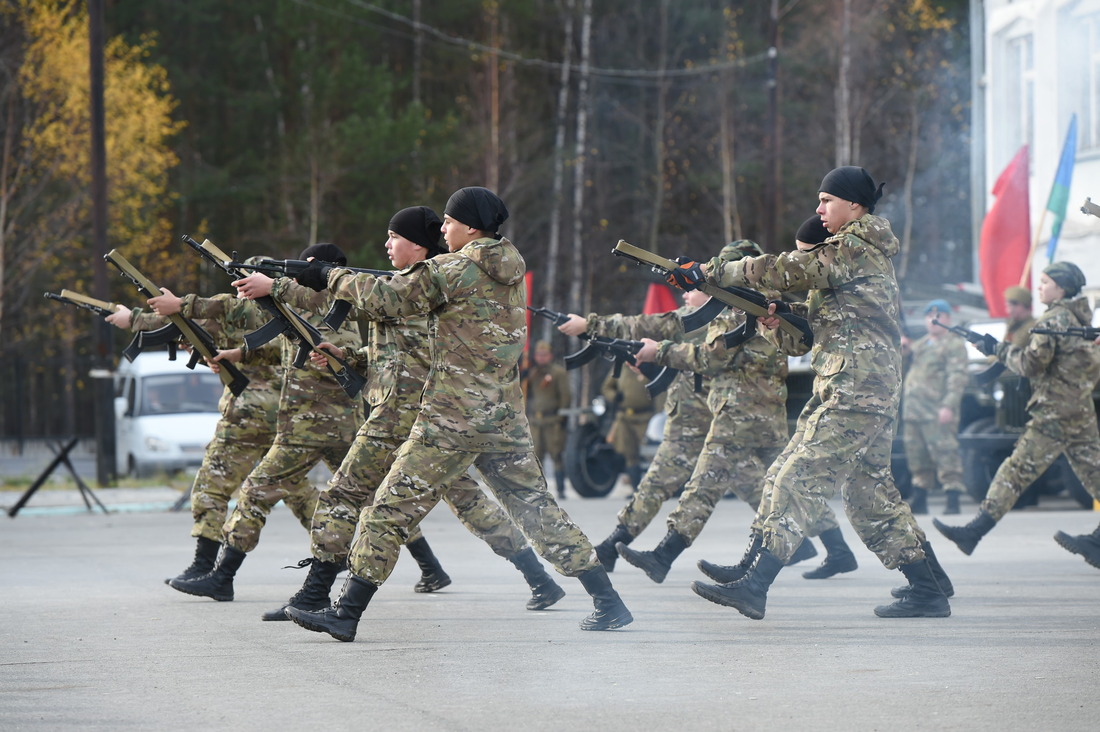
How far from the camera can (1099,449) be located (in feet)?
32.3

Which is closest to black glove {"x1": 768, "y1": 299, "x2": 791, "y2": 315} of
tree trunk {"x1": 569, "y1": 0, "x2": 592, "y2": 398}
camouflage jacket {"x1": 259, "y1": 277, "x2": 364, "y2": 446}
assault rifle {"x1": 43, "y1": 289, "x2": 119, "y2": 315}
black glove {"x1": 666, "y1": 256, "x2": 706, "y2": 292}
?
black glove {"x1": 666, "y1": 256, "x2": 706, "y2": 292}

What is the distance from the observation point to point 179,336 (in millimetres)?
9242

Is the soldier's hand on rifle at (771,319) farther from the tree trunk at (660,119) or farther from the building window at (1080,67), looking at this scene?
the tree trunk at (660,119)

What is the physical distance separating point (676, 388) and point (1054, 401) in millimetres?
2228

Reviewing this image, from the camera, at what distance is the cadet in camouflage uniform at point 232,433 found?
8.80m

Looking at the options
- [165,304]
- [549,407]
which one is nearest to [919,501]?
[549,407]

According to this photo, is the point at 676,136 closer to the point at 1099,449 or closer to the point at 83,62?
the point at 83,62

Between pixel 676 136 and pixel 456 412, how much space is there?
109ft

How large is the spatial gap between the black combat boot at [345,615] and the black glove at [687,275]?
187 centimetres

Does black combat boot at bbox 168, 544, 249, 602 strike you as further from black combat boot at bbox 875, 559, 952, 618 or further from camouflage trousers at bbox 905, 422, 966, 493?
camouflage trousers at bbox 905, 422, 966, 493

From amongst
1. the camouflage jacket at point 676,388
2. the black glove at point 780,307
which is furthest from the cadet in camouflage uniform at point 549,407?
the black glove at point 780,307

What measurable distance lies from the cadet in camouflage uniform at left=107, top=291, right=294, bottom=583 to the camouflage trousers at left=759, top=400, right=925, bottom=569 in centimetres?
268

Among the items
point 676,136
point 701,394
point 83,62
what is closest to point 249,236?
point 83,62

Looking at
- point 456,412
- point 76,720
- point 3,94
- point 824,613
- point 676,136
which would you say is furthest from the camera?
point 676,136
